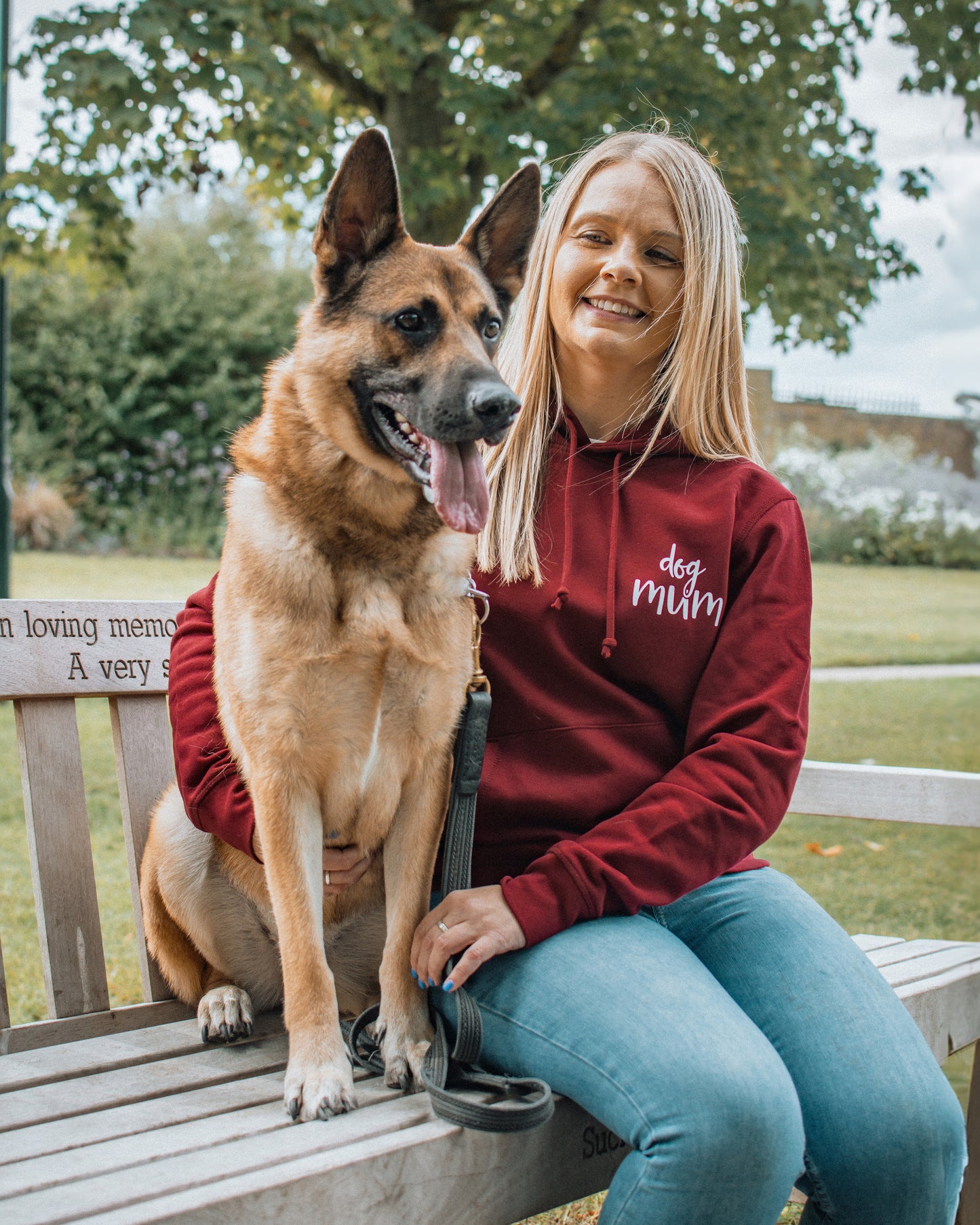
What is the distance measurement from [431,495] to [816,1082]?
116 cm

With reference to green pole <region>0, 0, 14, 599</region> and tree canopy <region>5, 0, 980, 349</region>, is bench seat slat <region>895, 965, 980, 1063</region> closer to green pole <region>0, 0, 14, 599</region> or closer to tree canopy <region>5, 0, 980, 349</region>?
tree canopy <region>5, 0, 980, 349</region>

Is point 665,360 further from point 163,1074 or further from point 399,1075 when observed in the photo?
point 163,1074

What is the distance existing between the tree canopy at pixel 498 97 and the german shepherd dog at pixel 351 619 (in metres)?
2.90

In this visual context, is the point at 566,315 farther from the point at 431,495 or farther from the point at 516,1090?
the point at 516,1090

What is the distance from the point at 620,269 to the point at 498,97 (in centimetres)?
353

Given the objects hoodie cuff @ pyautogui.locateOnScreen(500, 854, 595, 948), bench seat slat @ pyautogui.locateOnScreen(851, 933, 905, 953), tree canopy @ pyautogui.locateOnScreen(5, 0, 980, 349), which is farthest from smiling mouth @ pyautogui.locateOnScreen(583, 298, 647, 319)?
tree canopy @ pyautogui.locateOnScreen(5, 0, 980, 349)

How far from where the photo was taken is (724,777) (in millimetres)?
1938

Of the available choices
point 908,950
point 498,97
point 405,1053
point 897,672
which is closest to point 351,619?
point 405,1053

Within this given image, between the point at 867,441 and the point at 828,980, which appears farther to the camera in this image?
the point at 867,441

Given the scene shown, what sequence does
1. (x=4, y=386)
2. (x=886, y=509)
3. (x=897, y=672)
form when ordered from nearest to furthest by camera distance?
(x=4, y=386)
(x=897, y=672)
(x=886, y=509)

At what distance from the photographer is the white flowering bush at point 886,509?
12344mm

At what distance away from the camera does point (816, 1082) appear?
5.83 ft

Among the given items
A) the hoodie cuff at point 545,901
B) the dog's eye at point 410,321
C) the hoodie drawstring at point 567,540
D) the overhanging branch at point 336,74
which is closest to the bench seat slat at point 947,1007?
the hoodie cuff at point 545,901

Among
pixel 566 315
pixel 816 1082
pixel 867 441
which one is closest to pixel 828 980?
pixel 816 1082
